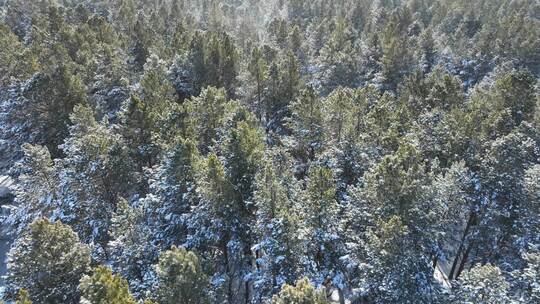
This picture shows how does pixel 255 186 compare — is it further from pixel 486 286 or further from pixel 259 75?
pixel 259 75

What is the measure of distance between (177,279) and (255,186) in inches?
270

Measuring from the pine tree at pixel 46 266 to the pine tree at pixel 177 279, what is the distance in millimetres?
4819

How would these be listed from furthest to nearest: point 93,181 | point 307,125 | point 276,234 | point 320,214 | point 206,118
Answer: point 206,118
point 307,125
point 93,181
point 320,214
point 276,234

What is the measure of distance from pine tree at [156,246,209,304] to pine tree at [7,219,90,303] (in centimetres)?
482

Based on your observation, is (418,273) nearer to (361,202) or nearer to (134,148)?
(361,202)

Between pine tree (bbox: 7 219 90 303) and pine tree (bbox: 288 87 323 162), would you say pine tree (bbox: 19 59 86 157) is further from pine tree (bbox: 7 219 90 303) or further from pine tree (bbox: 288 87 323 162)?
pine tree (bbox: 288 87 323 162)

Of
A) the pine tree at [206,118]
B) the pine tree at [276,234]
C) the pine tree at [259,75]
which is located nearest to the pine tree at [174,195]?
the pine tree at [276,234]

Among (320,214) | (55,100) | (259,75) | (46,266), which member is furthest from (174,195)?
(259,75)

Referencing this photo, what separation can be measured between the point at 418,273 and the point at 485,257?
28.4 ft

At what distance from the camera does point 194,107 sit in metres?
32.2

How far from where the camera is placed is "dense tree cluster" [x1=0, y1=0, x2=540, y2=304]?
66.7ft

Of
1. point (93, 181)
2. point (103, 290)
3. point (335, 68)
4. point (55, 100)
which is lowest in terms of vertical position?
point (103, 290)

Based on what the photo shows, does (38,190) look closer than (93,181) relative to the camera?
No

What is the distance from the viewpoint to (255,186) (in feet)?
77.2
